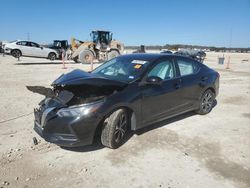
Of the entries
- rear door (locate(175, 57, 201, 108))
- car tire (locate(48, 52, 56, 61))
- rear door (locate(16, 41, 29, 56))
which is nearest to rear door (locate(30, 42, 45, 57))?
rear door (locate(16, 41, 29, 56))

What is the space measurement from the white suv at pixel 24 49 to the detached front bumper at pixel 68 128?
61.3 ft

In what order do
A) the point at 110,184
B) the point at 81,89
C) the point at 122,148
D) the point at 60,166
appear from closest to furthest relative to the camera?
the point at 110,184 < the point at 60,166 < the point at 81,89 < the point at 122,148

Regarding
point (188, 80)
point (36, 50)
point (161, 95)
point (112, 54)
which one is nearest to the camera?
point (161, 95)

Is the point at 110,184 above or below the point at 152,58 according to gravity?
below

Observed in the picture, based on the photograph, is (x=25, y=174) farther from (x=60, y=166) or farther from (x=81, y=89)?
(x=81, y=89)

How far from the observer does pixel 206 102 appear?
Answer: 623 centimetres

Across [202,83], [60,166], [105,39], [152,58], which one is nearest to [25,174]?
[60,166]

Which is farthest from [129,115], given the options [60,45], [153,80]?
[60,45]

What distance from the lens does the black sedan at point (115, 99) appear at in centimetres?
371

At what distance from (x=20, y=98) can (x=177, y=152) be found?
5.29 meters

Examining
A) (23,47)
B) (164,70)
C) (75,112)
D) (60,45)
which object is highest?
(60,45)

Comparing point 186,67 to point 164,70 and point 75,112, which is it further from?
point 75,112

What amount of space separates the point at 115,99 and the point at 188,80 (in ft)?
7.23

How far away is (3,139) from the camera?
14.6 ft
